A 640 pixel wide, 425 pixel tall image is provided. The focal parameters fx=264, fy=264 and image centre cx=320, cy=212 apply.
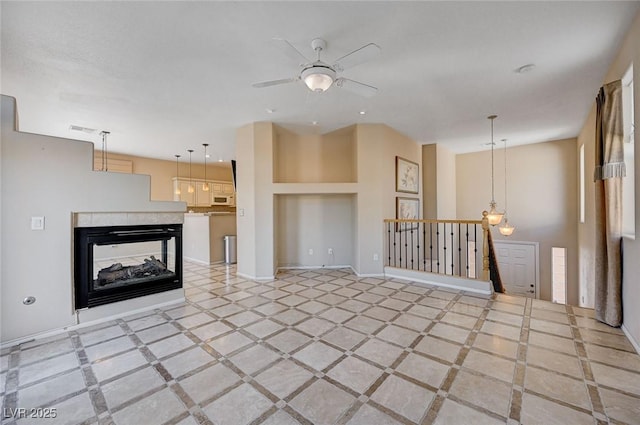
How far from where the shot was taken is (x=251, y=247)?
496 cm

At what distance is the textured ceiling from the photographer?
221 centimetres

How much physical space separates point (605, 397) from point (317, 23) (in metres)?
3.54

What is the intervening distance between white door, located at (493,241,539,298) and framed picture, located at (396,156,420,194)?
3479 millimetres

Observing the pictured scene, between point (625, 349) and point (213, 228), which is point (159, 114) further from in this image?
point (625, 349)

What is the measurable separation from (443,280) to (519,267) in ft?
14.2

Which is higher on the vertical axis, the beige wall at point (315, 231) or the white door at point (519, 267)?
the beige wall at point (315, 231)

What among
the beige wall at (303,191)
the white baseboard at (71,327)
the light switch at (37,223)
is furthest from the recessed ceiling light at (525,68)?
the light switch at (37,223)

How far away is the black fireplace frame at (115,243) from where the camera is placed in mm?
2971

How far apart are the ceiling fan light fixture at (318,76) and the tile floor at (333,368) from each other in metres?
2.42

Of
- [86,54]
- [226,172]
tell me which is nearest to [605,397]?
[86,54]

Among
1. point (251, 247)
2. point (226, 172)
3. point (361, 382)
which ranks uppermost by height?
point (226, 172)

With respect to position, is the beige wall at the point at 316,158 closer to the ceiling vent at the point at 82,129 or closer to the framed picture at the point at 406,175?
the framed picture at the point at 406,175

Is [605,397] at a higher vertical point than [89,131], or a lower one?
lower

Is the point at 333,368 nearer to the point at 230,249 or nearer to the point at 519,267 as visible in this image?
the point at 230,249
